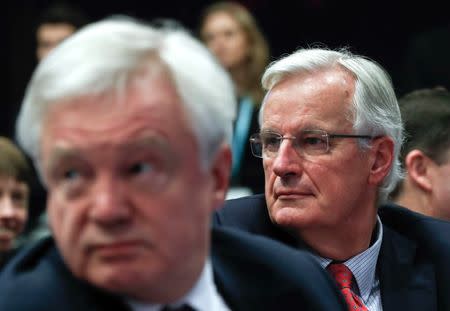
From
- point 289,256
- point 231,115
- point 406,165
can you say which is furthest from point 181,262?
point 406,165

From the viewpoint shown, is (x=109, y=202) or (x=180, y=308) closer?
(x=109, y=202)

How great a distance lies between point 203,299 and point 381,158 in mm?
1572

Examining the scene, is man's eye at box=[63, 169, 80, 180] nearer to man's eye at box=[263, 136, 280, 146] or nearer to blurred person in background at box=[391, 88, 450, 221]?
man's eye at box=[263, 136, 280, 146]

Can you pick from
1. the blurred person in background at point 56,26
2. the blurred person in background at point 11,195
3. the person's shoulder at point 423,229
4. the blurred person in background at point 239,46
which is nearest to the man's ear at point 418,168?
the person's shoulder at point 423,229

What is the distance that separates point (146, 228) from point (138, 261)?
7 centimetres

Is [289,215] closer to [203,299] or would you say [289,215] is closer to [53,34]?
[203,299]

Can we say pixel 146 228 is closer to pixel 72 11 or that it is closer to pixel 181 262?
pixel 181 262

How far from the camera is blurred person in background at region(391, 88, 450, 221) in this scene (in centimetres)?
423

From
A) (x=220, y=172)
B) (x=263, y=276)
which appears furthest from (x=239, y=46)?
(x=220, y=172)

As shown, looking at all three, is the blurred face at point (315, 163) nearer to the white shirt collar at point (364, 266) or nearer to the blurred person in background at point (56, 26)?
the white shirt collar at point (364, 266)

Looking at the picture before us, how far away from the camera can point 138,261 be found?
Result: 2.04m

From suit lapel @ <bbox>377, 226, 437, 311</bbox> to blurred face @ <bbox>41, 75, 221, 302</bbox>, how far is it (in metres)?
1.54

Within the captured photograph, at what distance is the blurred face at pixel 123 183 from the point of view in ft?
6.60

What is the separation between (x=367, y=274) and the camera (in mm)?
3553
